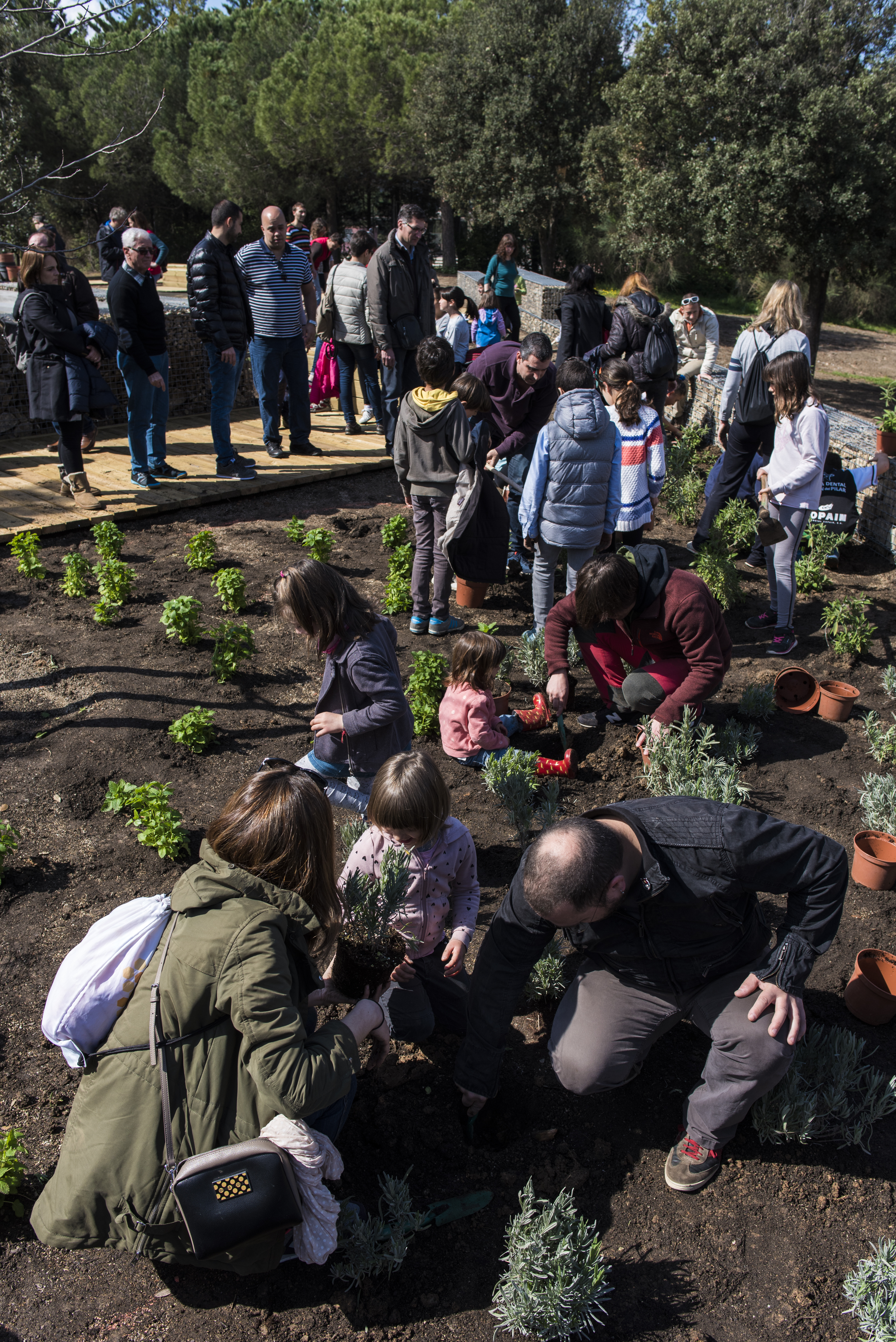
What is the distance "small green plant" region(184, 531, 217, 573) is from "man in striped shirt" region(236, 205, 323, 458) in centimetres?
234

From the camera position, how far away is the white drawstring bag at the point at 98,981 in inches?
86.3

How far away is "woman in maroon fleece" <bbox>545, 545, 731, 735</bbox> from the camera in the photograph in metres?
3.88

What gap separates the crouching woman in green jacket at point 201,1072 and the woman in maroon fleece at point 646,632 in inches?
82.9

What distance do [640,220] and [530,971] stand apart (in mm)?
12775

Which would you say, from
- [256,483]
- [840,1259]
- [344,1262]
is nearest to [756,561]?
[256,483]

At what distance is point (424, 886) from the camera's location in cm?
302

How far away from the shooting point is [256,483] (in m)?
8.25

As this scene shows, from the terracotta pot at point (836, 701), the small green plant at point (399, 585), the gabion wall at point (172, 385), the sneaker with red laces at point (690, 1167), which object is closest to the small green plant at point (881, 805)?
the terracotta pot at point (836, 701)

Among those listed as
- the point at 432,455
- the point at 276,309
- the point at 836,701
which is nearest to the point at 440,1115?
the point at 836,701

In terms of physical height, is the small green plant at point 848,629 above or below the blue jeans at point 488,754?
above

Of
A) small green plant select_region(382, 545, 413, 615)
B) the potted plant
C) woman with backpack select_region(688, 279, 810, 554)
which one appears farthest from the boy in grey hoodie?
the potted plant

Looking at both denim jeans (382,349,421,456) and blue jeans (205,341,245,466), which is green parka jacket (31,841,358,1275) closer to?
denim jeans (382,349,421,456)

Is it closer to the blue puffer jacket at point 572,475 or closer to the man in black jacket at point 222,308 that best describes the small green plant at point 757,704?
the blue puffer jacket at point 572,475

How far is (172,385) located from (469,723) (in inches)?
290
